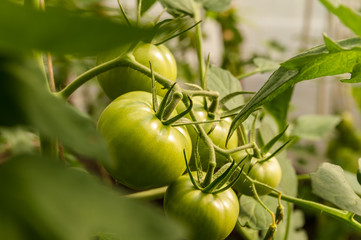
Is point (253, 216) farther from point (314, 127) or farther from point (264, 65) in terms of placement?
point (314, 127)

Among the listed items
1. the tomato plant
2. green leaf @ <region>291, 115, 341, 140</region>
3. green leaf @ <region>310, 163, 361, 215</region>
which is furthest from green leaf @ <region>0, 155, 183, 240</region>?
green leaf @ <region>291, 115, 341, 140</region>

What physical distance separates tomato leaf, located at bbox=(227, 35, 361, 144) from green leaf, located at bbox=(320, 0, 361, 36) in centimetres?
2

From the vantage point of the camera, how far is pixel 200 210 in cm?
29

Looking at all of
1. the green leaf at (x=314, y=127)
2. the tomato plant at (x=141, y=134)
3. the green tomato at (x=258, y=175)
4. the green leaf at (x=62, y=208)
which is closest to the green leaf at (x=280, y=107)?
the tomato plant at (x=141, y=134)

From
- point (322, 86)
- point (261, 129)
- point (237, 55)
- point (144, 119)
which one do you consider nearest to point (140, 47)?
point (144, 119)

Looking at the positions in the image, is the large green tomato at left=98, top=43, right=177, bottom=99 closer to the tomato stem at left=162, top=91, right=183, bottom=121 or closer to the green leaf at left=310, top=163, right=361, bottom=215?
the tomato stem at left=162, top=91, right=183, bottom=121

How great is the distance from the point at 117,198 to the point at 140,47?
0.23 metres

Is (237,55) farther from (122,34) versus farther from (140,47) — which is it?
(122,34)

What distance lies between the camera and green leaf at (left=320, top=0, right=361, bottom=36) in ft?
0.75

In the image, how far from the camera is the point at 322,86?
6.51 ft

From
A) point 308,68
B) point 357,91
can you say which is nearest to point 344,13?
point 308,68

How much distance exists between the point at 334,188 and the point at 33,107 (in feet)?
1.05

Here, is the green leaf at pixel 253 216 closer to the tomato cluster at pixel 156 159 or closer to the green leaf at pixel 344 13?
the tomato cluster at pixel 156 159

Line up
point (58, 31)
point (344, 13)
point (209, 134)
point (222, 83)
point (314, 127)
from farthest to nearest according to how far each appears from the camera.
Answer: point (314, 127)
point (222, 83)
point (209, 134)
point (344, 13)
point (58, 31)
